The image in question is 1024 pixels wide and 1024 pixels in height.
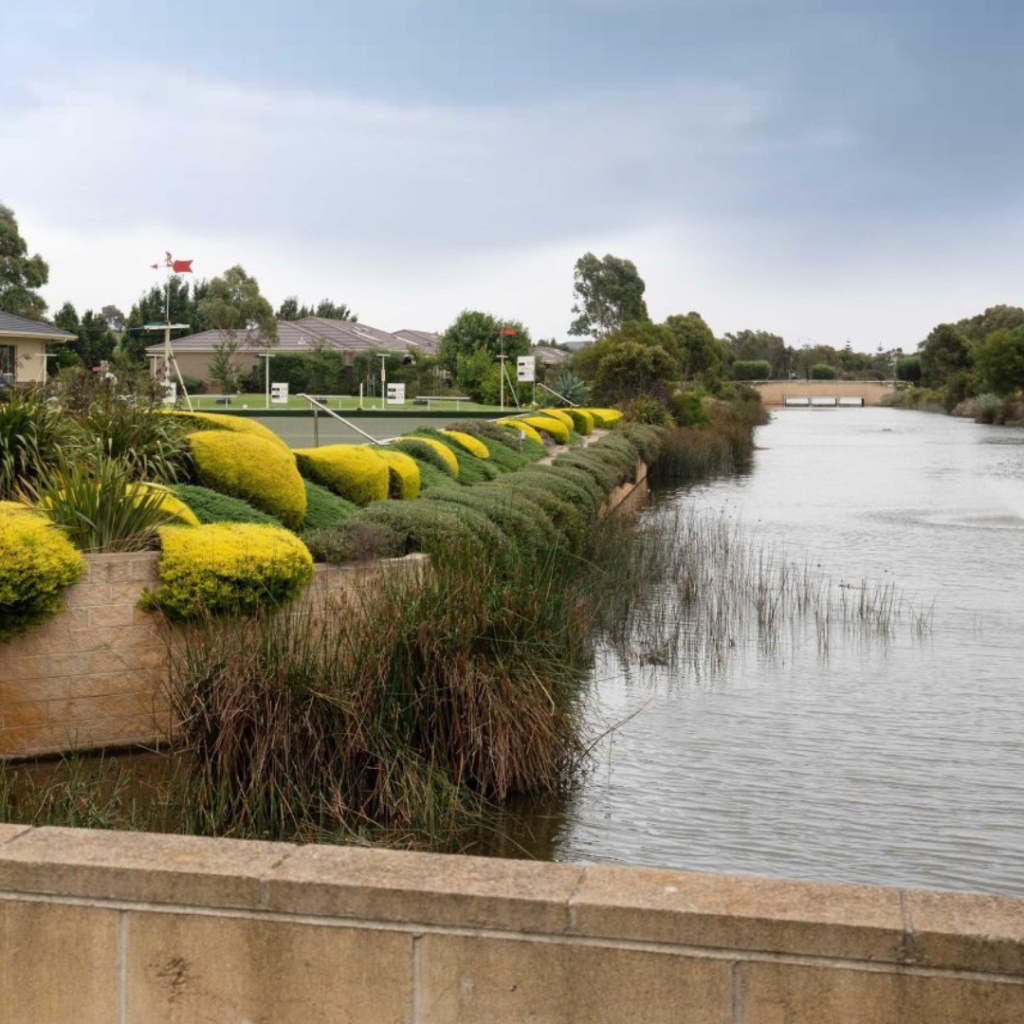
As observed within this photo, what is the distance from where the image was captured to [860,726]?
10703mm

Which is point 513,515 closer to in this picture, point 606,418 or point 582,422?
point 582,422

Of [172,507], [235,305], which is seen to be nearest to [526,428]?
[172,507]

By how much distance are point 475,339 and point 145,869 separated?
2709 inches

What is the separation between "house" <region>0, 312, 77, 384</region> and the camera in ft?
158

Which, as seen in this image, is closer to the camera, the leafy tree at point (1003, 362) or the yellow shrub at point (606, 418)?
the yellow shrub at point (606, 418)

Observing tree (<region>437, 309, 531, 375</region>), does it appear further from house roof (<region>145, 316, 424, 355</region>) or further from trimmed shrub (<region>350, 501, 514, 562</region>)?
trimmed shrub (<region>350, 501, 514, 562</region>)

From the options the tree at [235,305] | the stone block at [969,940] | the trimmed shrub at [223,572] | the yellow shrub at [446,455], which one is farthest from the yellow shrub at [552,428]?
the tree at [235,305]

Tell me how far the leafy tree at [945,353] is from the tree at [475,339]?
55339 mm

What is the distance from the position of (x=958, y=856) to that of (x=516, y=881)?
492 centimetres

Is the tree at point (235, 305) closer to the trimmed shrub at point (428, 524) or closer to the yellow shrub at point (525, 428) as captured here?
the yellow shrub at point (525, 428)

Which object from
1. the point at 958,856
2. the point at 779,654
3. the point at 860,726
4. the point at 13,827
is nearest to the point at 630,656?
the point at 779,654

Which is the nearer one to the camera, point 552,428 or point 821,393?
point 552,428

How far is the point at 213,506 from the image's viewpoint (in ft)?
37.4

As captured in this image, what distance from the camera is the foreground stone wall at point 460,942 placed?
3260 mm
